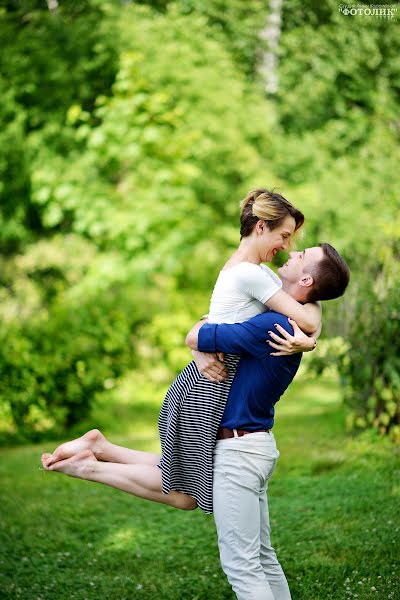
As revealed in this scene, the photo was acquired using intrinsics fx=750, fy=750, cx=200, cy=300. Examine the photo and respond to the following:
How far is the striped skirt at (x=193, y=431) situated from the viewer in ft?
8.54

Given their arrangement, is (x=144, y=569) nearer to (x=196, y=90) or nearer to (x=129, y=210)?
(x=129, y=210)

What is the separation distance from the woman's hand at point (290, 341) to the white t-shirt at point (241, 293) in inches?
4.9

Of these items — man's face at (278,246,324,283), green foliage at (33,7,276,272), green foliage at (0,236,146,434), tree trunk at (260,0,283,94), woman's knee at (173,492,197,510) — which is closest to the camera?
man's face at (278,246,324,283)

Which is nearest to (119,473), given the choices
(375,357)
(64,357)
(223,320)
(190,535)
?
(223,320)

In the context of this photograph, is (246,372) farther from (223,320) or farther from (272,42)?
(272,42)

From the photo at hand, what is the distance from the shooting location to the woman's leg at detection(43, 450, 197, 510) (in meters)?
2.88

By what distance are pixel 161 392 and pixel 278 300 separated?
725cm

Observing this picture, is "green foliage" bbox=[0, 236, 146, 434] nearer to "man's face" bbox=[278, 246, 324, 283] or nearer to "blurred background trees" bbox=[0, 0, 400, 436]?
"blurred background trees" bbox=[0, 0, 400, 436]

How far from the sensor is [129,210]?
408 inches

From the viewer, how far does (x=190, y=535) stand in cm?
441

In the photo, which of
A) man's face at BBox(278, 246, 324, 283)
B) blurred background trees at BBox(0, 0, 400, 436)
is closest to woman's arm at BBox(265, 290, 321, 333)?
man's face at BBox(278, 246, 324, 283)

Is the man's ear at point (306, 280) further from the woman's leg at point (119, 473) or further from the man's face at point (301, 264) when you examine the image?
the woman's leg at point (119, 473)

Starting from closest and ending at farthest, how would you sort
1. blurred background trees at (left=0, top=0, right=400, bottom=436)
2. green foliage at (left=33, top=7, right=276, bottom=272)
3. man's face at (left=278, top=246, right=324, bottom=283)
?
man's face at (left=278, top=246, right=324, bottom=283)
blurred background trees at (left=0, top=0, right=400, bottom=436)
green foliage at (left=33, top=7, right=276, bottom=272)

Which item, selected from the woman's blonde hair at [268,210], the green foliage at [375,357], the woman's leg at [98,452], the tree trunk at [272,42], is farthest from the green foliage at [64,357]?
the tree trunk at [272,42]
